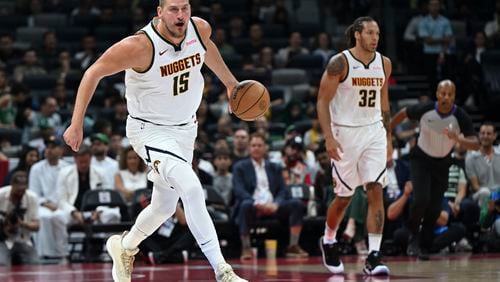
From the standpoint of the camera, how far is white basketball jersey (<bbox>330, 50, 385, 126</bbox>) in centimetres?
994

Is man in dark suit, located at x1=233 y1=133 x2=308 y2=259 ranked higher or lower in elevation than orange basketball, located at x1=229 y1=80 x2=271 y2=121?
lower

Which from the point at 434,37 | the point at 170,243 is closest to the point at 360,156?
the point at 170,243

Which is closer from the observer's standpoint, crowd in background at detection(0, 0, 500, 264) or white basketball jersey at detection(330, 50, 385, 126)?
white basketball jersey at detection(330, 50, 385, 126)

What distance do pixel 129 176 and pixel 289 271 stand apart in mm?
4489

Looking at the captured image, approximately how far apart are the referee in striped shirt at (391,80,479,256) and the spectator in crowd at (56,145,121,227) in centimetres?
384

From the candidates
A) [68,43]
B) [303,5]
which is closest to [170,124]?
[68,43]

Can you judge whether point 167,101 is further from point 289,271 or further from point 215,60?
point 289,271

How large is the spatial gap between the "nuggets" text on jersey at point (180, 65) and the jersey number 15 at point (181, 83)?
5 cm

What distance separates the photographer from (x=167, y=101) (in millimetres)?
7594

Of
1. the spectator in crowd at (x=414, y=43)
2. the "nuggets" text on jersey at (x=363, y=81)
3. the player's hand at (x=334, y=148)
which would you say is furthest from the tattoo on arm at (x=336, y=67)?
the spectator in crowd at (x=414, y=43)

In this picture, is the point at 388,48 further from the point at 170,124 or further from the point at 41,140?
the point at 170,124

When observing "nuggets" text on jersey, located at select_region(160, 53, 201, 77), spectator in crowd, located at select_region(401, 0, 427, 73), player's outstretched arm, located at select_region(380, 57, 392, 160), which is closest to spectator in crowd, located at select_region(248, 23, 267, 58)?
spectator in crowd, located at select_region(401, 0, 427, 73)

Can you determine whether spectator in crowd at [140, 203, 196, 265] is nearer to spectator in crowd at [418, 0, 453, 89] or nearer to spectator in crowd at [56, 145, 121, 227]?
spectator in crowd at [56, 145, 121, 227]

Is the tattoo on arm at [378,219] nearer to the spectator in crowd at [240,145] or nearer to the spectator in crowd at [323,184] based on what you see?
the spectator in crowd at [323,184]
